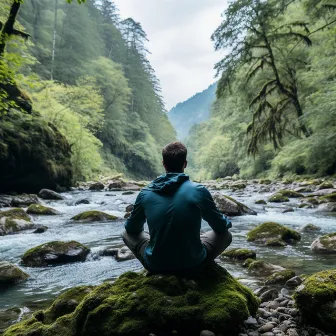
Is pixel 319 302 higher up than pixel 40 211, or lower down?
lower down

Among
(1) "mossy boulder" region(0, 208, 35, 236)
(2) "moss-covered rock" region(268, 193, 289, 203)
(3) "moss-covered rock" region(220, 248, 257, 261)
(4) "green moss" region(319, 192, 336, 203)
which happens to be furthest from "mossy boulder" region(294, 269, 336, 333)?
(2) "moss-covered rock" region(268, 193, 289, 203)

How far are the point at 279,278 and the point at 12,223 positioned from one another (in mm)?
6548

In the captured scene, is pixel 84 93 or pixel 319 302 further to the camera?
pixel 84 93

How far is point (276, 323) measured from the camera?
2.68 m

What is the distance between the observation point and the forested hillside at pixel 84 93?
16139mm

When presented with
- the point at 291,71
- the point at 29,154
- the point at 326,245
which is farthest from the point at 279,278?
the point at 291,71

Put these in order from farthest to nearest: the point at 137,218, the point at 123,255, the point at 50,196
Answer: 1. the point at 50,196
2. the point at 123,255
3. the point at 137,218

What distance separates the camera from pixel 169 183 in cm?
267

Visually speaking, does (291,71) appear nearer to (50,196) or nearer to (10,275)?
(50,196)

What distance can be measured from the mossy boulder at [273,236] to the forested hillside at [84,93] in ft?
20.5

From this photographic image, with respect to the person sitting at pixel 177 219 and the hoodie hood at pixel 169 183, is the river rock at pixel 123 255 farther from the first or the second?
the hoodie hood at pixel 169 183

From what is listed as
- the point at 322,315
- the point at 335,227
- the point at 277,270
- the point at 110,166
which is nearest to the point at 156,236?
the point at 322,315

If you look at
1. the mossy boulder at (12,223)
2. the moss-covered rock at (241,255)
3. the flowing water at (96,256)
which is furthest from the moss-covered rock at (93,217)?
the moss-covered rock at (241,255)

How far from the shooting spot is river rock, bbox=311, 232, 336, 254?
5.66 metres
